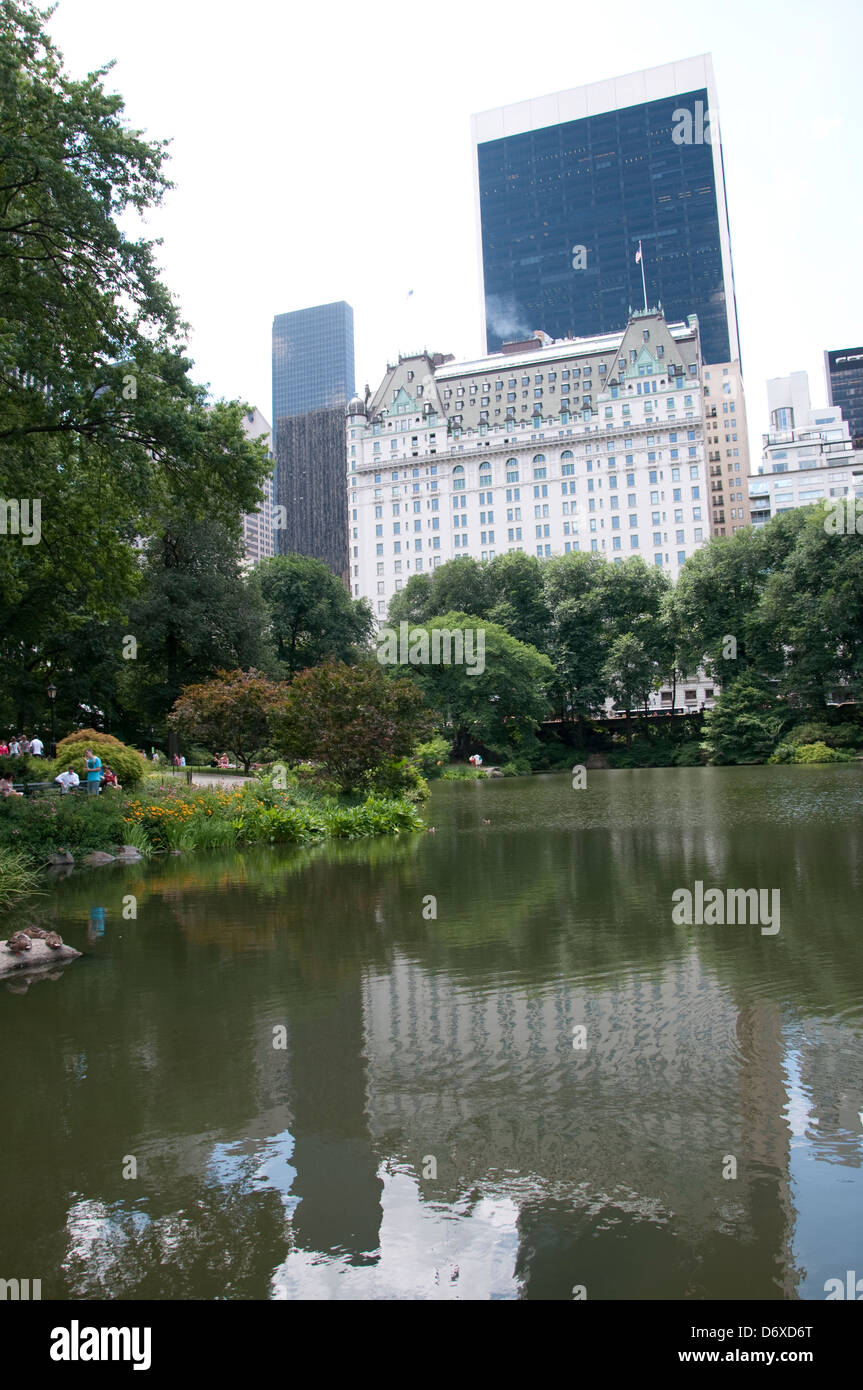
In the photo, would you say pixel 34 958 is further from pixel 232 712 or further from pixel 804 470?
pixel 804 470

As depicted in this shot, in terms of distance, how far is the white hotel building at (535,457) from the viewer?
338 ft

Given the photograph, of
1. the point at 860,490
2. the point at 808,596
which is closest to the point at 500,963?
the point at 808,596

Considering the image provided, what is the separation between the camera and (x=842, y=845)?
607 inches

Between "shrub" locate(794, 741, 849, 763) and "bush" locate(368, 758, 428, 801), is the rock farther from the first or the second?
"shrub" locate(794, 741, 849, 763)

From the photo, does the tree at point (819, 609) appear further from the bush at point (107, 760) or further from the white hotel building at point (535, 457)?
the white hotel building at point (535, 457)

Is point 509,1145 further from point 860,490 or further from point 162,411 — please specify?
point 860,490

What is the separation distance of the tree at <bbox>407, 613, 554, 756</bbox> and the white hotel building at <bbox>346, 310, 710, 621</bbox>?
45.9m

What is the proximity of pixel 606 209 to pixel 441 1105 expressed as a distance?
7724 inches

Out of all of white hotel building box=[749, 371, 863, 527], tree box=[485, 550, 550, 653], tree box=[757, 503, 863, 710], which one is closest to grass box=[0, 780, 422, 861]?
tree box=[757, 503, 863, 710]

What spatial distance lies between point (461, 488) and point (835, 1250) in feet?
369

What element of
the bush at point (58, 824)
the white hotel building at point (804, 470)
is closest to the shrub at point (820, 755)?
the bush at point (58, 824)

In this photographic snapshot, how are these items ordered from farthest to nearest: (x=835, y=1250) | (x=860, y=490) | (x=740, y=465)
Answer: (x=740, y=465) < (x=860, y=490) < (x=835, y=1250)

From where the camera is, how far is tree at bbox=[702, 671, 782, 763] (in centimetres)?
5516

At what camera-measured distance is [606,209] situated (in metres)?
173
